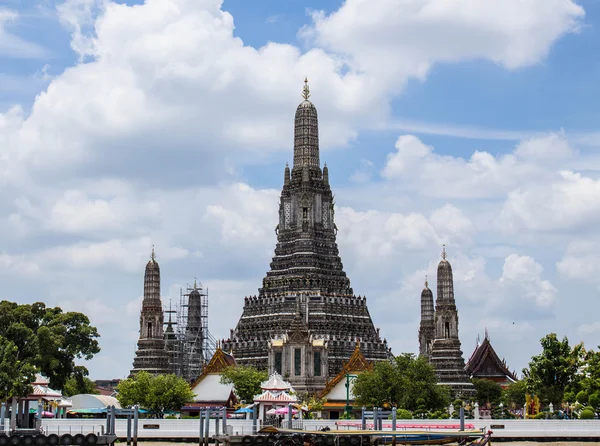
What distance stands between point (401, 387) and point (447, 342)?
28.6 metres

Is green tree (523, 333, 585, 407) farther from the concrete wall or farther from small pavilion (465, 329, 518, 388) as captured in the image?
small pavilion (465, 329, 518, 388)

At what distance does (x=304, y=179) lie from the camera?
130625 millimetres

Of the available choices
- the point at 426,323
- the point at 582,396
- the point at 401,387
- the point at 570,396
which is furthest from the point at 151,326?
the point at 582,396

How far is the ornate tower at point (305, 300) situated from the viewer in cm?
11969

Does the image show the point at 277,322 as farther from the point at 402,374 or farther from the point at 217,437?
the point at 217,437

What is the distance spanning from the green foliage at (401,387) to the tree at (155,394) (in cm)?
1521

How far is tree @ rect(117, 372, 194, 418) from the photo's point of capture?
323 feet

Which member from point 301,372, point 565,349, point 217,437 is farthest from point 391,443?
point 301,372

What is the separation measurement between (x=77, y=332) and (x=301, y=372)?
89.3ft

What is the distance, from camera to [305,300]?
126 m

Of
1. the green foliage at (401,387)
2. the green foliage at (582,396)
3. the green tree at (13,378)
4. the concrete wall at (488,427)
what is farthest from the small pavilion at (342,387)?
the green tree at (13,378)

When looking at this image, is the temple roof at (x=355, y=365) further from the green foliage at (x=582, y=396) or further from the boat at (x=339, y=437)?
the boat at (x=339, y=437)

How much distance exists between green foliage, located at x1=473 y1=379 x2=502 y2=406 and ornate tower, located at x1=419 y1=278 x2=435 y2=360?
7564mm

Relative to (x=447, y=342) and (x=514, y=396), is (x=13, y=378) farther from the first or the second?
(x=514, y=396)
